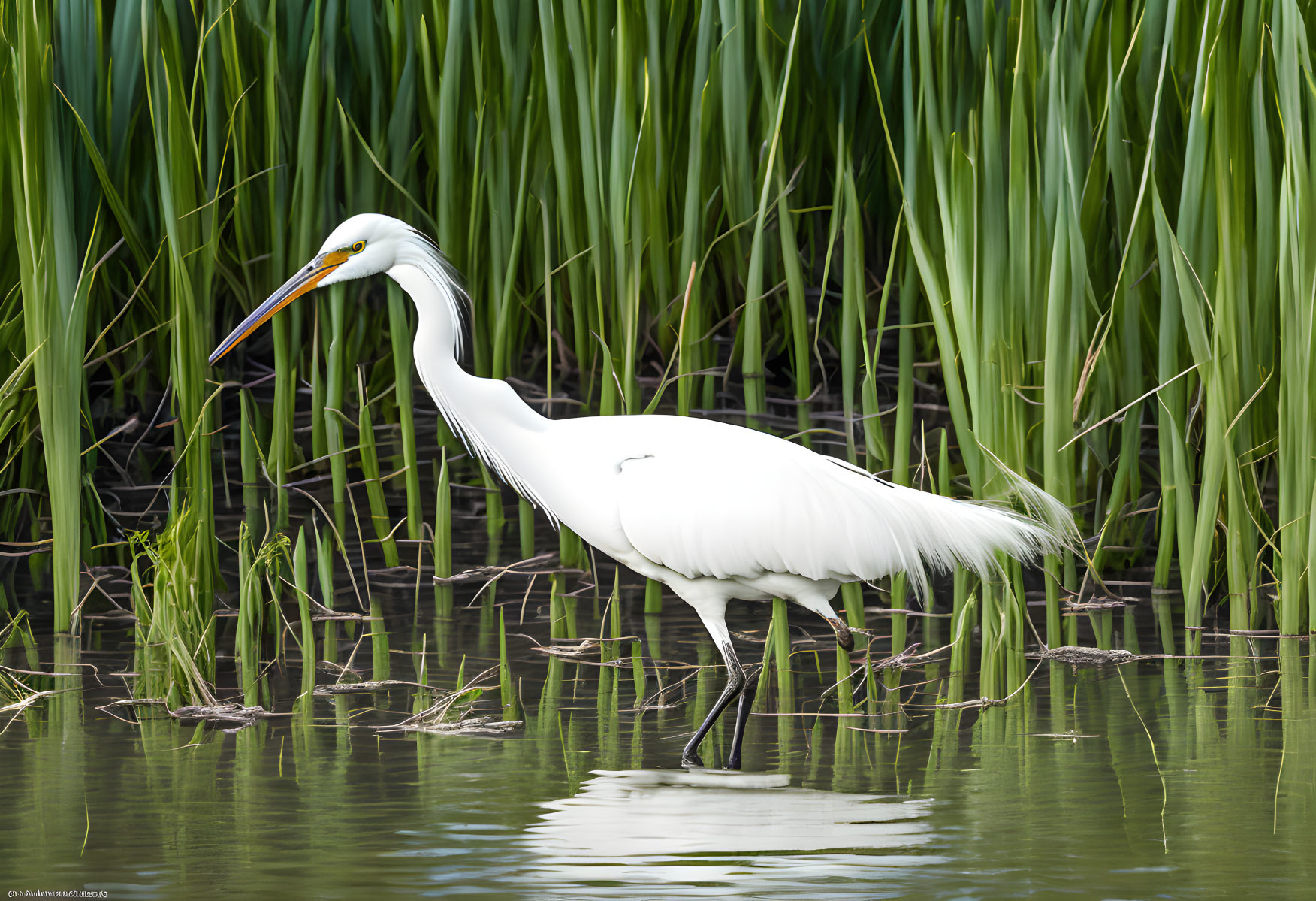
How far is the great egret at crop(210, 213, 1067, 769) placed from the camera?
4.16 meters

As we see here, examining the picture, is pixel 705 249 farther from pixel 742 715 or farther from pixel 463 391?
pixel 742 715

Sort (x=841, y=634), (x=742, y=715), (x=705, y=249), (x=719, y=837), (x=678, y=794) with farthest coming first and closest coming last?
(x=705, y=249) → (x=841, y=634) → (x=742, y=715) → (x=678, y=794) → (x=719, y=837)

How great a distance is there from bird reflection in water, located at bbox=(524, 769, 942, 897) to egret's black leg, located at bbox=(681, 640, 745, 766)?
0.49 ft

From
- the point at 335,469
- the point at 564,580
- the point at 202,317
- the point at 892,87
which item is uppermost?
the point at 892,87

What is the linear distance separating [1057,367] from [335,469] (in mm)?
2626

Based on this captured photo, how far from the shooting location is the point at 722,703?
4.05 m

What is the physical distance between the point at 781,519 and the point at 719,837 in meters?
1.19

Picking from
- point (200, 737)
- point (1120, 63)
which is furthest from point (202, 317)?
point (1120, 63)

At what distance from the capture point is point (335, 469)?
535 cm

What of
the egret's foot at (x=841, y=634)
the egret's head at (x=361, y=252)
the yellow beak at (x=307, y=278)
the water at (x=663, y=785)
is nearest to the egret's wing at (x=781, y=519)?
the egret's foot at (x=841, y=634)

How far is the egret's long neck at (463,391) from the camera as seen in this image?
4.48m

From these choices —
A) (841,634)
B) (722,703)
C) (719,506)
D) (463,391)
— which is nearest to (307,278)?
(463,391)

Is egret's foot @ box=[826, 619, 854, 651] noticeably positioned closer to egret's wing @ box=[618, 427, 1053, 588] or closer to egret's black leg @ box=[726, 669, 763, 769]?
egret's wing @ box=[618, 427, 1053, 588]

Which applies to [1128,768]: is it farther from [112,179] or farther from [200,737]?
[112,179]
